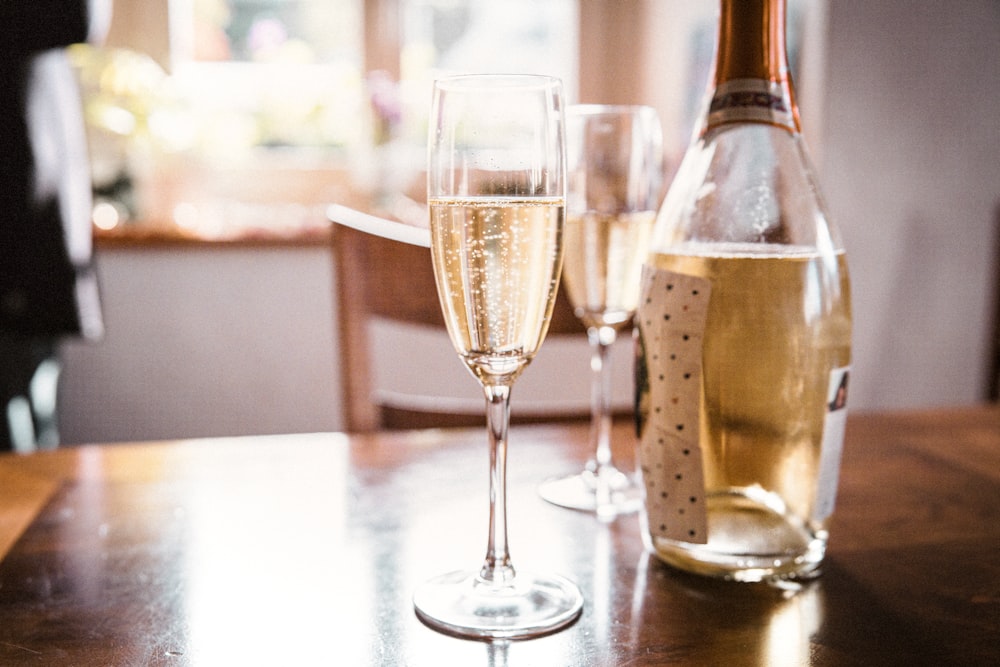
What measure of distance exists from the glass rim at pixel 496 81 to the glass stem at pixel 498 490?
5.8 inches

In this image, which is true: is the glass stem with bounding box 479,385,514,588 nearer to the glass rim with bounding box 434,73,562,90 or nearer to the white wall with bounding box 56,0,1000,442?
the glass rim with bounding box 434,73,562,90

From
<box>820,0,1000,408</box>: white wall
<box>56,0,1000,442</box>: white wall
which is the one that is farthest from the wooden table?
<box>820,0,1000,408</box>: white wall

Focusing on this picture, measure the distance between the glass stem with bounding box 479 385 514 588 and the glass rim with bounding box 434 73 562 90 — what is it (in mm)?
146

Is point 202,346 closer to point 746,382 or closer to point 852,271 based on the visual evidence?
point 852,271

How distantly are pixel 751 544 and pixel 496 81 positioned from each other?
28cm

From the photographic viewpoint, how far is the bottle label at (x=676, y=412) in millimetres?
520

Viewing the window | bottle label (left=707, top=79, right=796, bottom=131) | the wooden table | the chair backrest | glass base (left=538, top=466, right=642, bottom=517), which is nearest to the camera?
the wooden table

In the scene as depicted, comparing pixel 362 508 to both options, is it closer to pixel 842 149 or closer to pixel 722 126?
pixel 722 126

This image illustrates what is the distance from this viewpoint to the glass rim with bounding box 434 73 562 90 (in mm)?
450

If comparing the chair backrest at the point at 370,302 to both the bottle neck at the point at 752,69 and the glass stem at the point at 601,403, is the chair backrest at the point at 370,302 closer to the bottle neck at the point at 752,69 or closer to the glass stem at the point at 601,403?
the glass stem at the point at 601,403

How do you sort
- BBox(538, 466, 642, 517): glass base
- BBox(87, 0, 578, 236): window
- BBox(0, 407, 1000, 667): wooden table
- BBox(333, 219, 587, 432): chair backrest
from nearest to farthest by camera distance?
BBox(0, 407, 1000, 667): wooden table < BBox(538, 466, 642, 517): glass base < BBox(333, 219, 587, 432): chair backrest < BBox(87, 0, 578, 236): window

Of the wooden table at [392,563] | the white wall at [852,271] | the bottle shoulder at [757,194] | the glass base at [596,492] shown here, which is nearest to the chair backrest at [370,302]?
the wooden table at [392,563]

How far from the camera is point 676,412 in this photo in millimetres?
524

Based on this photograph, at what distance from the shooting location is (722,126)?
559mm
